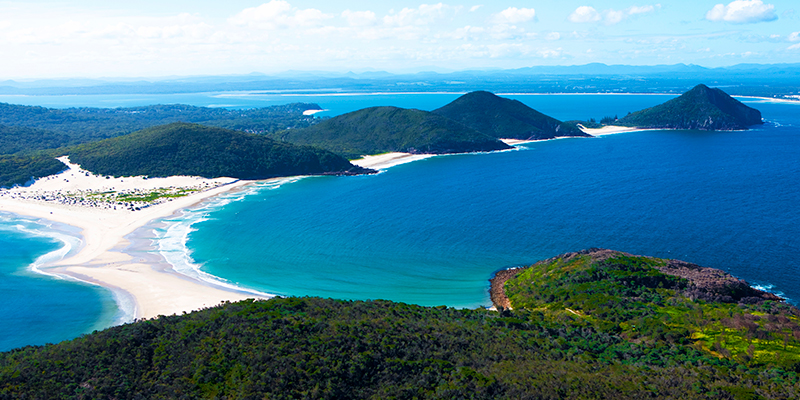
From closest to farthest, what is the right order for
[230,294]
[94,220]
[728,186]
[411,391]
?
[411,391] → [230,294] → [94,220] → [728,186]

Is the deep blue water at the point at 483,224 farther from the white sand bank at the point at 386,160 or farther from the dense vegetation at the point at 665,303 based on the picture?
the white sand bank at the point at 386,160

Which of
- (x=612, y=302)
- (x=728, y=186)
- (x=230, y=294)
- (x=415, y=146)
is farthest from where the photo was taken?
(x=415, y=146)

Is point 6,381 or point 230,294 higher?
point 6,381

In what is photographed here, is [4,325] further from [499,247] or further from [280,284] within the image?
[499,247]

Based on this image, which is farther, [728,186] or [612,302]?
[728,186]

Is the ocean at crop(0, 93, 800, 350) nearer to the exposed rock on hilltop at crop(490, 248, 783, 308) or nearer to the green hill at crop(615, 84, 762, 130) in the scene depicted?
the exposed rock on hilltop at crop(490, 248, 783, 308)

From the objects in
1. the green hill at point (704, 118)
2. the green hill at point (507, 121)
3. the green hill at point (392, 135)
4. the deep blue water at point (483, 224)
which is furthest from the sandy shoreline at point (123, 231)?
the green hill at point (704, 118)

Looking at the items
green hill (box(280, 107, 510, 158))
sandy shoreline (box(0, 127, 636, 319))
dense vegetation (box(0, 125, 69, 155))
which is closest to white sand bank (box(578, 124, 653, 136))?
green hill (box(280, 107, 510, 158))

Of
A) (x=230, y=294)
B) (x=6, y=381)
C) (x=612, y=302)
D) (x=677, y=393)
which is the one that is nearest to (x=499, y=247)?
(x=612, y=302)
